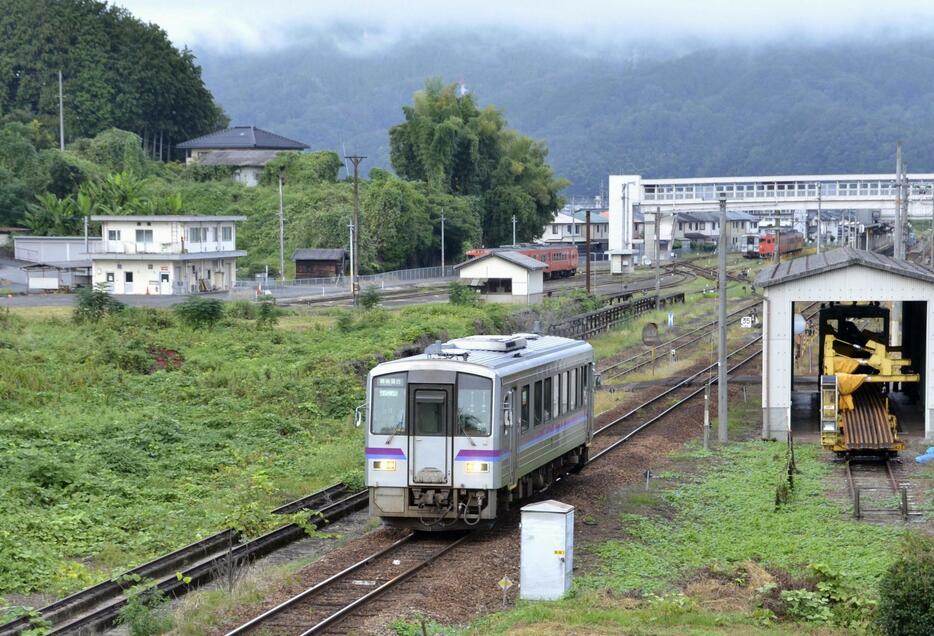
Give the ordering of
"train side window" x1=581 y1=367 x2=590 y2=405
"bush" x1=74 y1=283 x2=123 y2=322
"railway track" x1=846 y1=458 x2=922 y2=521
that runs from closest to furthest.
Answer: "railway track" x1=846 y1=458 x2=922 y2=521
"train side window" x1=581 y1=367 x2=590 y2=405
"bush" x1=74 y1=283 x2=123 y2=322

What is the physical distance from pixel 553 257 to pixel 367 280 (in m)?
15.9

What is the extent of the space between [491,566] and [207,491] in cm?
656

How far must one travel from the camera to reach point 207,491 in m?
20.4

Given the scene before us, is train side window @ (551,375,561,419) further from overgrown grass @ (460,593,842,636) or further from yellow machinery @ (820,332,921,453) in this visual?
yellow machinery @ (820,332,921,453)

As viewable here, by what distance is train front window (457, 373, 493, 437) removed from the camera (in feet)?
55.5

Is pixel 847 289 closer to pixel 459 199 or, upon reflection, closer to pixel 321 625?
pixel 321 625

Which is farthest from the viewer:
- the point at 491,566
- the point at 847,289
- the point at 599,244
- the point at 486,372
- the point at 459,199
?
the point at 599,244

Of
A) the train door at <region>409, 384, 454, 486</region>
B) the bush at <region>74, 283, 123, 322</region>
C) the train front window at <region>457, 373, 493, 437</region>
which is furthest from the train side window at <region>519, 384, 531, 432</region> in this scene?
the bush at <region>74, 283, 123, 322</region>

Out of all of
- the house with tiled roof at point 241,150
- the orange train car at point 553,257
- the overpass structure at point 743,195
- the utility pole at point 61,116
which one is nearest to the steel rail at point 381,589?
the overpass structure at point 743,195

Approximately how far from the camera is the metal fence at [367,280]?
6656 centimetres

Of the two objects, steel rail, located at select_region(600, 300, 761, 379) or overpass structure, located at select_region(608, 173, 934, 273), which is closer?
steel rail, located at select_region(600, 300, 761, 379)

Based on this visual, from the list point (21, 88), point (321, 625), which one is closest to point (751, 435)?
point (321, 625)

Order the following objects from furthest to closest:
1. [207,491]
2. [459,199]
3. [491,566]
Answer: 1. [459,199]
2. [207,491]
3. [491,566]

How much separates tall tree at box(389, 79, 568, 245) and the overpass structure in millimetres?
11144
